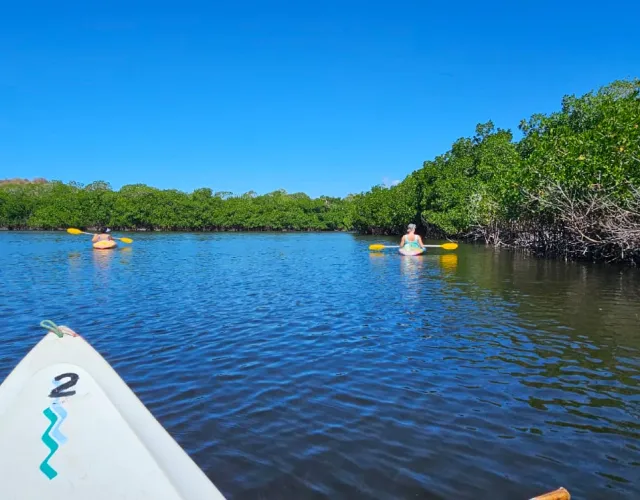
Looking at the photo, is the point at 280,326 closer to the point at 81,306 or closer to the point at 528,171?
the point at 81,306

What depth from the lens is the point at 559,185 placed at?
21.3m

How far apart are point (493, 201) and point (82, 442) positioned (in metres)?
37.3

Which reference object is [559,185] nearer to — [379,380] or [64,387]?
[379,380]

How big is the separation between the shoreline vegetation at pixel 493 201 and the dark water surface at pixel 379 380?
6.80 m

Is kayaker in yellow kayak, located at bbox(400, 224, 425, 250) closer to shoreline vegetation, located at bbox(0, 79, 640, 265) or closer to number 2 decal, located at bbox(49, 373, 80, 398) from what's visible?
shoreline vegetation, located at bbox(0, 79, 640, 265)

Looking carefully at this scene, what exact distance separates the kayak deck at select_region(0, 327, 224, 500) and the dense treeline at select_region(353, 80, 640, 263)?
18.6 m

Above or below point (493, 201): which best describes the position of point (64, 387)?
below

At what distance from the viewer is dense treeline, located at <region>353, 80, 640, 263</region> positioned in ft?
61.4

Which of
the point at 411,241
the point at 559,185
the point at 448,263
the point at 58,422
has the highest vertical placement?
the point at 559,185

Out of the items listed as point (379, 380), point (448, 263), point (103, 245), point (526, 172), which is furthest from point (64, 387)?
point (103, 245)

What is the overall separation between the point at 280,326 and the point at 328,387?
3.71 metres

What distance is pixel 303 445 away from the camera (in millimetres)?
4887

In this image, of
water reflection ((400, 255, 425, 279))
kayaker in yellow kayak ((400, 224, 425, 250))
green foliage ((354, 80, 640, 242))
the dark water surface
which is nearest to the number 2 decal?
the dark water surface

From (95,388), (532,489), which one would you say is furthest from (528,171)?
(95,388)
